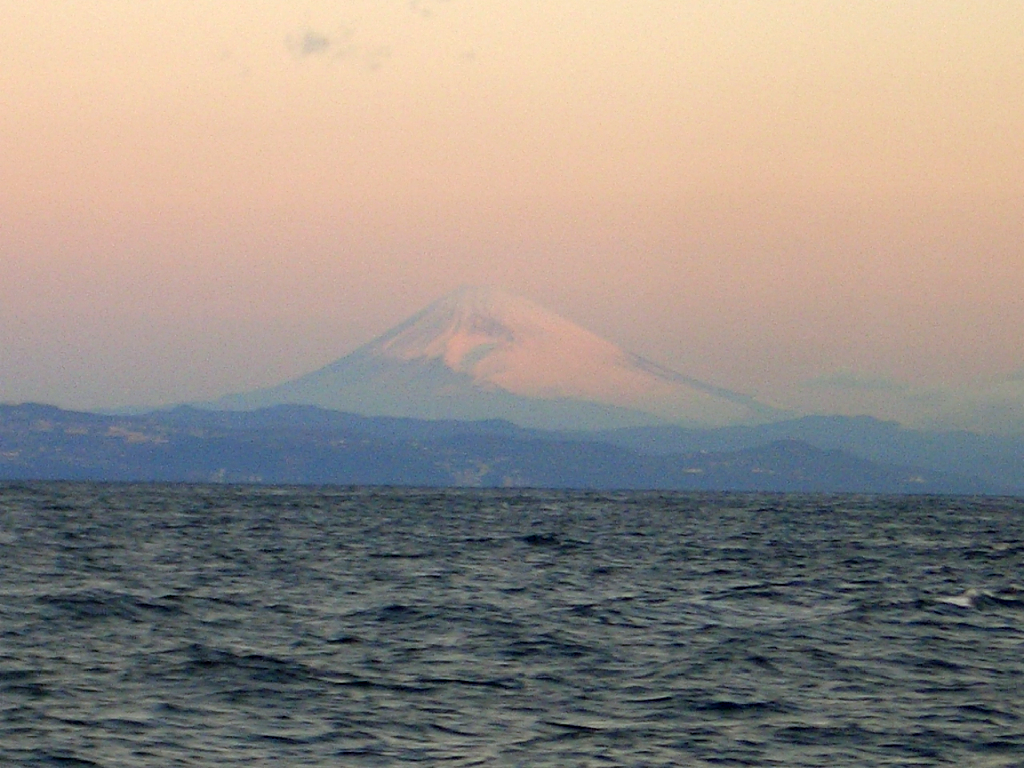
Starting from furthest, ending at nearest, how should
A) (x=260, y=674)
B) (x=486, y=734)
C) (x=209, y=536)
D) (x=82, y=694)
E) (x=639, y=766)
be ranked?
(x=209, y=536) → (x=260, y=674) → (x=82, y=694) → (x=486, y=734) → (x=639, y=766)

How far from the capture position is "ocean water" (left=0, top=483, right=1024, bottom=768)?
24.9 m

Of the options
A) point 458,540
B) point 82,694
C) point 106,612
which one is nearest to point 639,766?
point 82,694

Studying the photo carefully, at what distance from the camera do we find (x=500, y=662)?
1310 inches

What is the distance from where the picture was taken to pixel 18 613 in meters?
39.6

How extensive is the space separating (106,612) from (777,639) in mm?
17819

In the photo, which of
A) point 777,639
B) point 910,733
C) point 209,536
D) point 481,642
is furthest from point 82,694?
point 209,536

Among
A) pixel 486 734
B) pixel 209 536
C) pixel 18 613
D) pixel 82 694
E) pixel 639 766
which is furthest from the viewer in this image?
pixel 209 536

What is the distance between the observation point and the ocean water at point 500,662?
24922 mm

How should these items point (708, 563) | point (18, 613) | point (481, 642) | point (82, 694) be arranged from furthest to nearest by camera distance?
point (708, 563) → point (18, 613) → point (481, 642) → point (82, 694)

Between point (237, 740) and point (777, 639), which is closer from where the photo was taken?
point (237, 740)

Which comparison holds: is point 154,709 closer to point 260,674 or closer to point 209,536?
point 260,674

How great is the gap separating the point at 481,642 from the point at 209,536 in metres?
51.3

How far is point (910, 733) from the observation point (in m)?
26.5

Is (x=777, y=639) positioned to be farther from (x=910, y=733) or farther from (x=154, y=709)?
(x=154, y=709)
